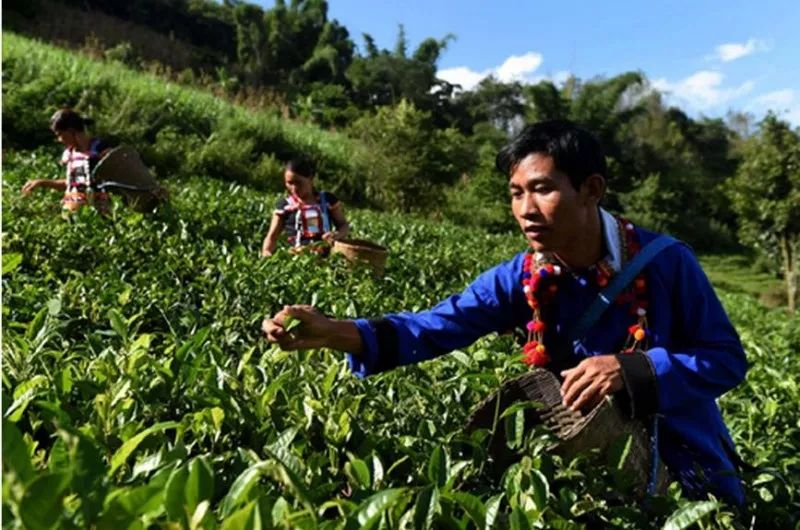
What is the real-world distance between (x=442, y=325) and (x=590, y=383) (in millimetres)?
478

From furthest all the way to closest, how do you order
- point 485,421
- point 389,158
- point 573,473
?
point 389,158, point 485,421, point 573,473

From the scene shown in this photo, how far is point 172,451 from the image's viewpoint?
40.0 inches

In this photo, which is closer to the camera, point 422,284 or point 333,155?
point 422,284

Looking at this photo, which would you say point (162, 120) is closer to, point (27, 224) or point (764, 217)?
point (27, 224)

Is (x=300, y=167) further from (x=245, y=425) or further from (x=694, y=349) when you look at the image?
(x=245, y=425)

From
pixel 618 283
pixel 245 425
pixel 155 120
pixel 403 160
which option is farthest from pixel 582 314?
pixel 403 160

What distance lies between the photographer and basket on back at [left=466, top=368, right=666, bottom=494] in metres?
1.42

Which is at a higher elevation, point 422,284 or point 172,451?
point 172,451

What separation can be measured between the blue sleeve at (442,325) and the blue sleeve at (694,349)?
→ 15.1 inches

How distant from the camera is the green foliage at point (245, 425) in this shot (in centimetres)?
79

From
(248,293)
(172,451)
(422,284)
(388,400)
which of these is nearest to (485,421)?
(388,400)

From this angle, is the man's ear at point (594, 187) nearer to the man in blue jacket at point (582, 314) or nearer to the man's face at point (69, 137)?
the man in blue jacket at point (582, 314)

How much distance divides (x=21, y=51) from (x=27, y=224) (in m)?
13.1

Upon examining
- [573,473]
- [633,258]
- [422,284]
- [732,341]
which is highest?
[633,258]
